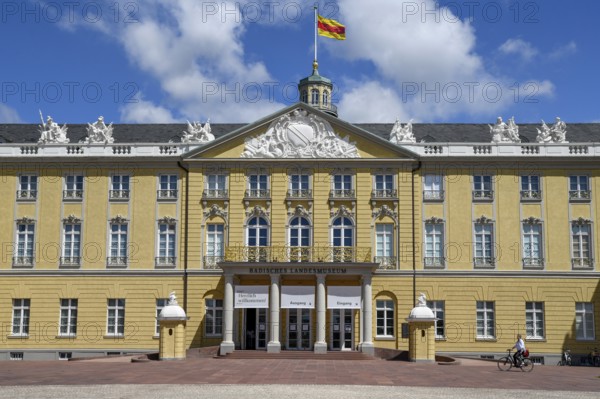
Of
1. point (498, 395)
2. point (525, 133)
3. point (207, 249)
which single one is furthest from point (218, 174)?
point (498, 395)

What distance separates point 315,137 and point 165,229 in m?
10.0

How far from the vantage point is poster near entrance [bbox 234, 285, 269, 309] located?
44375 millimetres

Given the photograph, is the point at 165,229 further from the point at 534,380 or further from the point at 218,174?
the point at 534,380

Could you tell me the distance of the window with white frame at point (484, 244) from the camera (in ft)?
150

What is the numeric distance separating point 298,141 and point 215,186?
5.38m

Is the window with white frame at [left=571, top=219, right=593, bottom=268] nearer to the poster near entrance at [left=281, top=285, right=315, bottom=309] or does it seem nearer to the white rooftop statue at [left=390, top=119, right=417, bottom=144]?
the white rooftop statue at [left=390, top=119, right=417, bottom=144]

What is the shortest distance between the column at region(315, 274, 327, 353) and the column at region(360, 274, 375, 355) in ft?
6.75

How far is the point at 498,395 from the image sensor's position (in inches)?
948

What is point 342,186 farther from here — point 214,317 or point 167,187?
point 214,317

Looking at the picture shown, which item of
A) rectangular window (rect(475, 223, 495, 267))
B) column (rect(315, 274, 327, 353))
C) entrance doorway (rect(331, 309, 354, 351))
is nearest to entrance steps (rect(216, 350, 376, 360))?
column (rect(315, 274, 327, 353))

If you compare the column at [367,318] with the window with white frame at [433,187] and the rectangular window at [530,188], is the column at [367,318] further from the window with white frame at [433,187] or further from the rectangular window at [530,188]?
the rectangular window at [530,188]

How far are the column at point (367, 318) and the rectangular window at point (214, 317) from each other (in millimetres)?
7942

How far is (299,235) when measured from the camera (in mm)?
46312

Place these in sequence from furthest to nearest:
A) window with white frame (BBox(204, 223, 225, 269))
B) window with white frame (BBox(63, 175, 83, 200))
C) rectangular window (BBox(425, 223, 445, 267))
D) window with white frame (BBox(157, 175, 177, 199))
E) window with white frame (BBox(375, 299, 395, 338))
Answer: window with white frame (BBox(63, 175, 83, 200)), window with white frame (BBox(157, 175, 177, 199)), window with white frame (BBox(204, 223, 225, 269)), rectangular window (BBox(425, 223, 445, 267)), window with white frame (BBox(375, 299, 395, 338))
